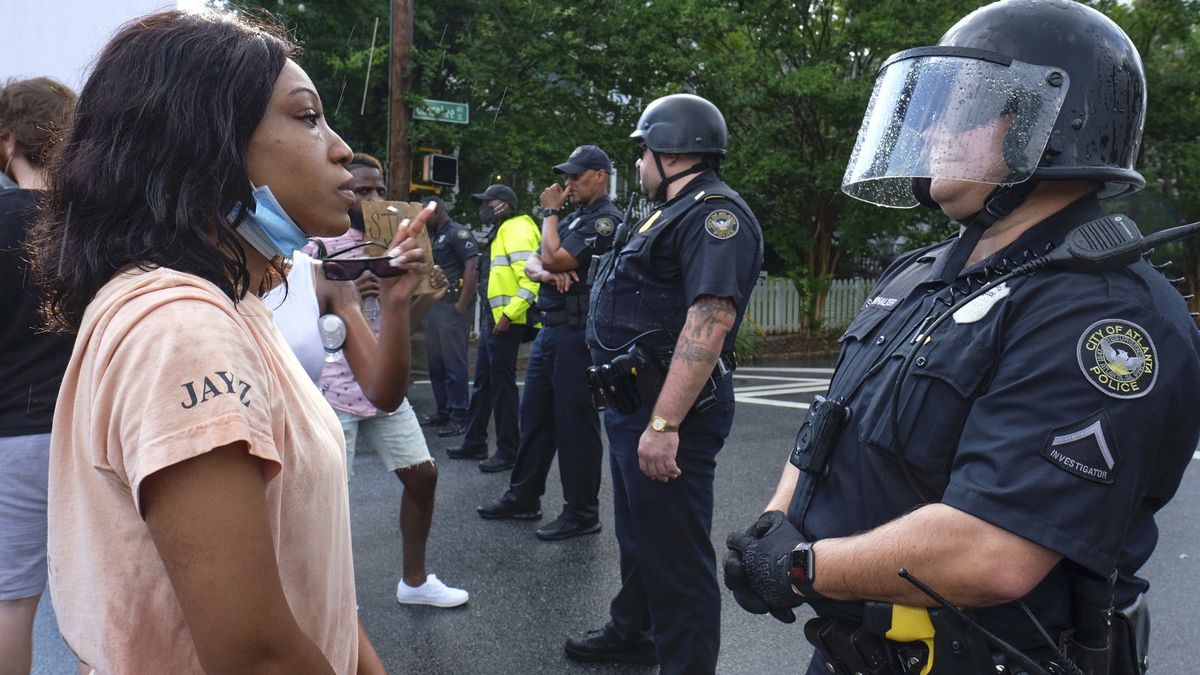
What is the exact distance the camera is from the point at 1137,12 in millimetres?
16281

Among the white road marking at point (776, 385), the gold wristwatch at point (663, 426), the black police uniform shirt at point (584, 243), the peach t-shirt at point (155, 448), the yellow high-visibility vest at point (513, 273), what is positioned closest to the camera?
the peach t-shirt at point (155, 448)

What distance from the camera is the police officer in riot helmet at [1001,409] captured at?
151 cm

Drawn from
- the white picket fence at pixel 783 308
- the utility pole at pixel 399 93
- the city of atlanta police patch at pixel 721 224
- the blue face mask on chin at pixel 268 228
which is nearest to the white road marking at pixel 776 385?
the white picket fence at pixel 783 308

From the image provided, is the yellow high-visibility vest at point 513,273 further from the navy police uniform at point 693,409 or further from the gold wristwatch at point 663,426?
the gold wristwatch at point 663,426

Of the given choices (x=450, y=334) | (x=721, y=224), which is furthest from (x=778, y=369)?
(x=721, y=224)

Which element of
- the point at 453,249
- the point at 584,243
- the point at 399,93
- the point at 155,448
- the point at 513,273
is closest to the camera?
the point at 155,448

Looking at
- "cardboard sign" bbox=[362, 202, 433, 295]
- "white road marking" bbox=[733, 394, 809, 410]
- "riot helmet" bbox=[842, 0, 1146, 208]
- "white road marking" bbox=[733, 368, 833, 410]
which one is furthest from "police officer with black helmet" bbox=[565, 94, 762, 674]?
"white road marking" bbox=[733, 394, 809, 410]

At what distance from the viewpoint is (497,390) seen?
6898 millimetres

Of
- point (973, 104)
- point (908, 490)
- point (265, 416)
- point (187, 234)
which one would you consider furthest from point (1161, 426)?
point (187, 234)

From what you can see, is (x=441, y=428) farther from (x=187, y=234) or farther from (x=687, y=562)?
(x=187, y=234)

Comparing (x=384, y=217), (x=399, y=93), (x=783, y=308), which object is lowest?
(x=783, y=308)

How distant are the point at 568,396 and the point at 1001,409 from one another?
12.4 ft

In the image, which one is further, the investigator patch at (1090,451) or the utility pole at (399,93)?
the utility pole at (399,93)

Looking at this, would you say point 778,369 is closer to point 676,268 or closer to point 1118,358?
point 676,268
